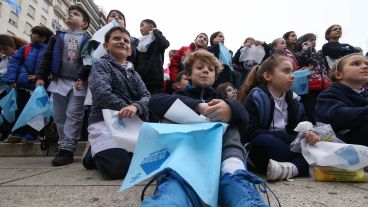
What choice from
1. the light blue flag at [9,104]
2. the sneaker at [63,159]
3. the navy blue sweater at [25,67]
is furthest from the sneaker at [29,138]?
the sneaker at [63,159]

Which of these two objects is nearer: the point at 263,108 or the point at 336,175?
the point at 336,175

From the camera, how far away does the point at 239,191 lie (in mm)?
1148

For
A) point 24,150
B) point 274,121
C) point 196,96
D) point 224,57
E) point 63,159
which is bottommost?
point 24,150

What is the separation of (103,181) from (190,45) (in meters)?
3.17

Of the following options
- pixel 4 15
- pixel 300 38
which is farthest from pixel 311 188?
pixel 4 15

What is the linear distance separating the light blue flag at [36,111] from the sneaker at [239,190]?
2287 mm

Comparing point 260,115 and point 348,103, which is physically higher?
point 348,103

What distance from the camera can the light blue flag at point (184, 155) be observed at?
46.2 inches

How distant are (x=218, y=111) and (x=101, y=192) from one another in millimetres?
744

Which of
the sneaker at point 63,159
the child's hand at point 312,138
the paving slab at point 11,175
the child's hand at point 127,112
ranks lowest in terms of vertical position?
the sneaker at point 63,159

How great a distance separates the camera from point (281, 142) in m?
2.11

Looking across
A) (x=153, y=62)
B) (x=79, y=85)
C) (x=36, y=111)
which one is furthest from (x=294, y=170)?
(x=153, y=62)

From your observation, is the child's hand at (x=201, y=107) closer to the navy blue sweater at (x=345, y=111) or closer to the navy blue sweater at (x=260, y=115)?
the navy blue sweater at (x=260, y=115)

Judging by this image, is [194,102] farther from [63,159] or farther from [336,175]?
[63,159]
